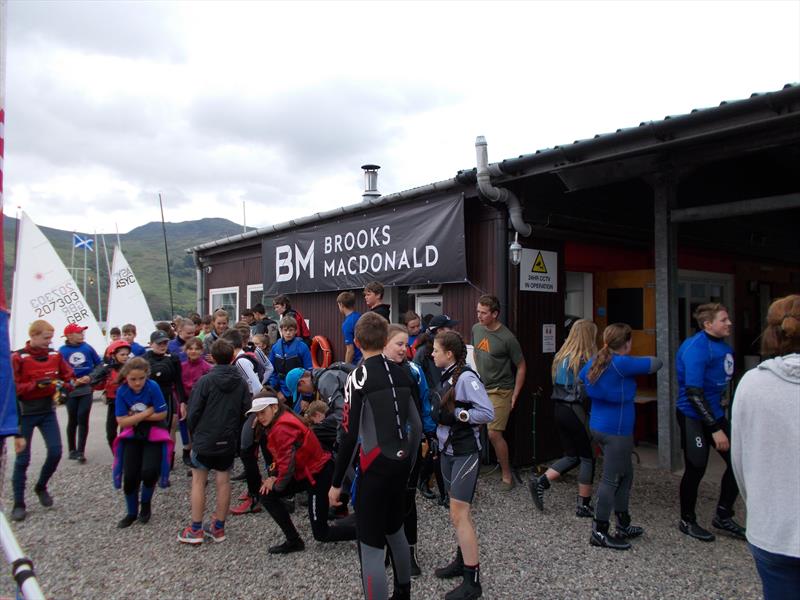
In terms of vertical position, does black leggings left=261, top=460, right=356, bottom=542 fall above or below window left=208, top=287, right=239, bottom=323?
below

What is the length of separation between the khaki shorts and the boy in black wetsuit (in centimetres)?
268

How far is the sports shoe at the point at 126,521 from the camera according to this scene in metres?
4.82

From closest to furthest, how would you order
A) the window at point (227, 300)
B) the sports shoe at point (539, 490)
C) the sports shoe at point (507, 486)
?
the sports shoe at point (539, 490), the sports shoe at point (507, 486), the window at point (227, 300)

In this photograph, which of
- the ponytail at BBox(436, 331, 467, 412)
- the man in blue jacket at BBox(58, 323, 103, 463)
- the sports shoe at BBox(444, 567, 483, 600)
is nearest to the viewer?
the sports shoe at BBox(444, 567, 483, 600)

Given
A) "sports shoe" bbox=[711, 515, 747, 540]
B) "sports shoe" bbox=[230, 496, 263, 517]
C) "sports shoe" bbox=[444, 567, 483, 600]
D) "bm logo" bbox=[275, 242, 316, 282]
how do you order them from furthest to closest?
"bm logo" bbox=[275, 242, 316, 282]
"sports shoe" bbox=[230, 496, 263, 517]
"sports shoe" bbox=[711, 515, 747, 540]
"sports shoe" bbox=[444, 567, 483, 600]

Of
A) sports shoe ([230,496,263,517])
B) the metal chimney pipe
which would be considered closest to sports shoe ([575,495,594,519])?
sports shoe ([230,496,263,517])

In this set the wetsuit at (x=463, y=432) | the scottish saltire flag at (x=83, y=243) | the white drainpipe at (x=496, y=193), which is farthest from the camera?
the scottish saltire flag at (x=83, y=243)

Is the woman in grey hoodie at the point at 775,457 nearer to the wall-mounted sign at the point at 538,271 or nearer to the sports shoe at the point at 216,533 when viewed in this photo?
the sports shoe at the point at 216,533

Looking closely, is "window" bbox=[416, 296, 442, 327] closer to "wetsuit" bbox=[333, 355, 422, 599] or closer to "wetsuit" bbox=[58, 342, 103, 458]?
"wetsuit" bbox=[333, 355, 422, 599]

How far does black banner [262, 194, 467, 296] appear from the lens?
671cm

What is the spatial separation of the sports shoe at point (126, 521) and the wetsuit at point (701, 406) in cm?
475

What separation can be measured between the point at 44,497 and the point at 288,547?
2854 millimetres

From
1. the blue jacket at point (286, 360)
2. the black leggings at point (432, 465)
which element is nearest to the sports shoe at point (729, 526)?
the black leggings at point (432, 465)

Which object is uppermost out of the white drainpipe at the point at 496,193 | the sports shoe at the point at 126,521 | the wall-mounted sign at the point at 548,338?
the white drainpipe at the point at 496,193
